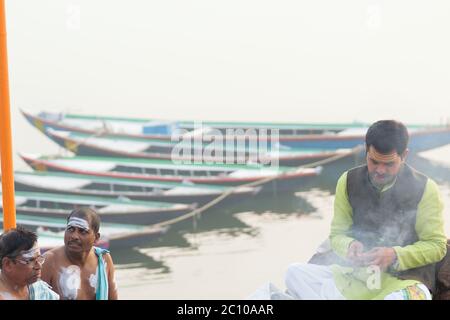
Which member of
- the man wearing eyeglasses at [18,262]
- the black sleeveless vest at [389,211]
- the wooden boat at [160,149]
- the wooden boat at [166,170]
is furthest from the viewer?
the wooden boat at [160,149]

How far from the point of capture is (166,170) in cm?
4188

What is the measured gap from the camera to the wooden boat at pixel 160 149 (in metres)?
42.8

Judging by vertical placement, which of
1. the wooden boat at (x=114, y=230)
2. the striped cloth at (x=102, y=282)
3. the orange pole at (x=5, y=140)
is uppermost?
the orange pole at (x=5, y=140)

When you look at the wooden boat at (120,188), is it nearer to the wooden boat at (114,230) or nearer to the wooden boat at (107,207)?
the wooden boat at (107,207)

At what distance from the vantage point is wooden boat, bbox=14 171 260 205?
38.5 meters

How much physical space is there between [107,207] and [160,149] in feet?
27.0

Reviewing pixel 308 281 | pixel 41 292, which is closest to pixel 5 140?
pixel 41 292

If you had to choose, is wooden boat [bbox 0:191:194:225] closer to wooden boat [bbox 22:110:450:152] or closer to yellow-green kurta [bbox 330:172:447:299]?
wooden boat [bbox 22:110:450:152]

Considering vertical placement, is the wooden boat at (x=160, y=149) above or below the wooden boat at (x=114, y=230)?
above

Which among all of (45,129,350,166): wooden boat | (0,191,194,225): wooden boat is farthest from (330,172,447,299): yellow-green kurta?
(45,129,350,166): wooden boat

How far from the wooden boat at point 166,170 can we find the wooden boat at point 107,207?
2.90 metres

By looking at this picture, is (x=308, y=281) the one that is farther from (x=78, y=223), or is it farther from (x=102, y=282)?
(x=78, y=223)

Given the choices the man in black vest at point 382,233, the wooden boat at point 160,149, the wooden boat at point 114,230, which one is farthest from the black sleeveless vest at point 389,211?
the wooden boat at point 160,149
